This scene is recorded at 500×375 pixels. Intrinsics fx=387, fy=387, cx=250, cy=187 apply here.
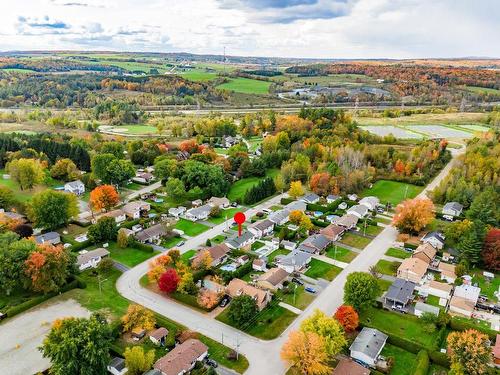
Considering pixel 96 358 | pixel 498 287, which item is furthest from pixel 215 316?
pixel 498 287

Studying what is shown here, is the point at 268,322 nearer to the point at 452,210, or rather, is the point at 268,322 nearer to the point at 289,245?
the point at 289,245

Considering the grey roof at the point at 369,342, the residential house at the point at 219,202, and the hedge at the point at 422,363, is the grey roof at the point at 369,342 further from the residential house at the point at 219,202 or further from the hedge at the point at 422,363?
the residential house at the point at 219,202

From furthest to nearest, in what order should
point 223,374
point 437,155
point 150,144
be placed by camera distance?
point 150,144 → point 437,155 → point 223,374

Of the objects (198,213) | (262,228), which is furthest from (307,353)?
(198,213)

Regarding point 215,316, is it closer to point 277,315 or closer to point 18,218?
point 277,315

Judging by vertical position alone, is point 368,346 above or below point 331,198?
below

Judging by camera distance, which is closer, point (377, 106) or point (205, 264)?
point (205, 264)

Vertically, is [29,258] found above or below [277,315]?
above
